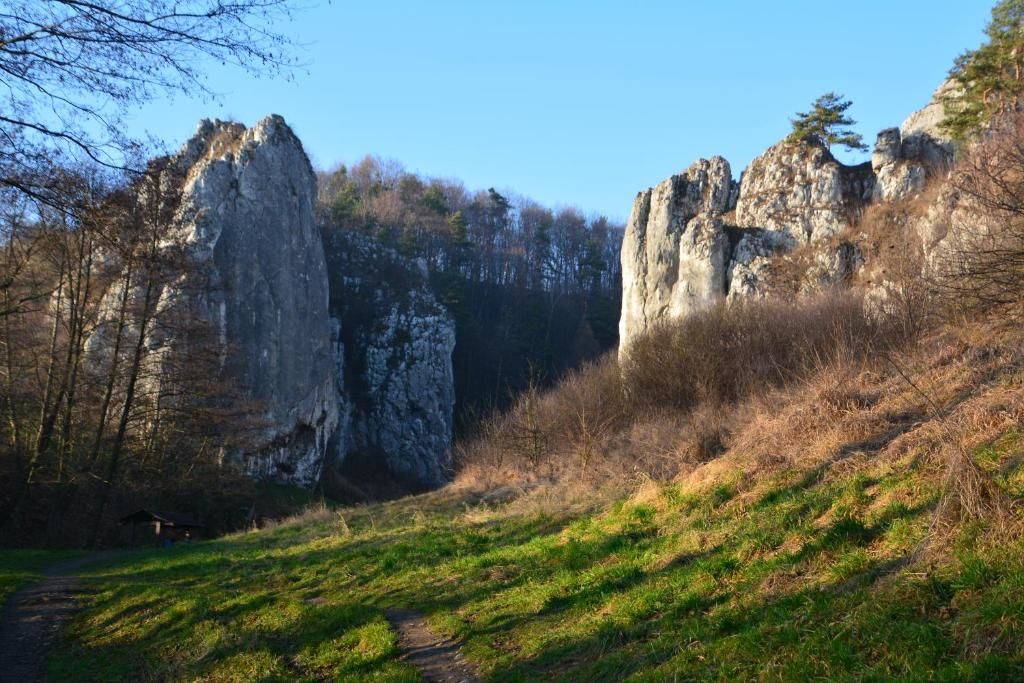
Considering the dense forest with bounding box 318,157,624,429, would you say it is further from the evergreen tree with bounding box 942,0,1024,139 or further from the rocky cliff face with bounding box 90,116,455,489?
the evergreen tree with bounding box 942,0,1024,139

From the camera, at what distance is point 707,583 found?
24.7 feet

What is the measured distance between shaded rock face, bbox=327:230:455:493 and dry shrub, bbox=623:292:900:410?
3141cm

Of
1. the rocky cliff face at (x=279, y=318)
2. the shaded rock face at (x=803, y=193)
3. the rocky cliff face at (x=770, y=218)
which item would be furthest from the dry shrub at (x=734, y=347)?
the rocky cliff face at (x=279, y=318)

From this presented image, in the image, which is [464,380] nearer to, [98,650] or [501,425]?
[501,425]

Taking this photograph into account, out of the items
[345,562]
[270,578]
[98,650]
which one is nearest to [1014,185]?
[345,562]

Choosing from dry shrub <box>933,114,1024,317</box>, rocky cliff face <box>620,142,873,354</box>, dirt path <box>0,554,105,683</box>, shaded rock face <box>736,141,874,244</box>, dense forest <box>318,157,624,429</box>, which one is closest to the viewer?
dirt path <box>0,554,105,683</box>

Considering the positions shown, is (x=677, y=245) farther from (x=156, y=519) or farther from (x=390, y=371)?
(x=156, y=519)

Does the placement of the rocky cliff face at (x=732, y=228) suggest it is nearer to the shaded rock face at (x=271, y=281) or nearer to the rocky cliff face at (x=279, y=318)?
the rocky cliff face at (x=279, y=318)

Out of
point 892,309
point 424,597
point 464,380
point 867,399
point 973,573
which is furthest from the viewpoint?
point 464,380

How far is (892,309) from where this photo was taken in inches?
759

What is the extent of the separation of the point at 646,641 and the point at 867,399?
663cm

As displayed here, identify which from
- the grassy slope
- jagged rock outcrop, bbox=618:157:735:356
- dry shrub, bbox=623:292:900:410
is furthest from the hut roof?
jagged rock outcrop, bbox=618:157:735:356

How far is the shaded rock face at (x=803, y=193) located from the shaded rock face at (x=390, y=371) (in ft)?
82.2

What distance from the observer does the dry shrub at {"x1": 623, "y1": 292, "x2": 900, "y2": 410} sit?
20.4m
